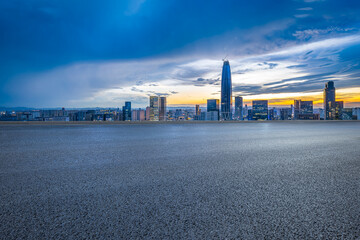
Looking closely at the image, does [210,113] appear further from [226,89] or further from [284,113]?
[226,89]

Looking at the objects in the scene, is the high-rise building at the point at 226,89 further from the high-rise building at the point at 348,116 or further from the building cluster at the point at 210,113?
the high-rise building at the point at 348,116

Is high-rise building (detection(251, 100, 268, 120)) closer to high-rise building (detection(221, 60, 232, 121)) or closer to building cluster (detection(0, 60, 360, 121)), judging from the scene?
building cluster (detection(0, 60, 360, 121))

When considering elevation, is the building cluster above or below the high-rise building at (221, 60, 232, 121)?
below

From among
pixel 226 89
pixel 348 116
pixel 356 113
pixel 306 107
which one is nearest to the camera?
pixel 356 113

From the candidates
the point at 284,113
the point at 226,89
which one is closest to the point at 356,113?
the point at 284,113

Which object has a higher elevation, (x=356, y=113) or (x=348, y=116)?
(x=356, y=113)

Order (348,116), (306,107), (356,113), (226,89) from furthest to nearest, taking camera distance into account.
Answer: (226,89) → (306,107) → (348,116) → (356,113)

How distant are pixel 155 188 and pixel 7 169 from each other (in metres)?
3.08

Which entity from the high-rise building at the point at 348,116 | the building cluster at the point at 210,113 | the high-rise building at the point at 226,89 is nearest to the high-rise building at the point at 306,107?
the building cluster at the point at 210,113

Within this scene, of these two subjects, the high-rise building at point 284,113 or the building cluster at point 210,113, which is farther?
the high-rise building at point 284,113

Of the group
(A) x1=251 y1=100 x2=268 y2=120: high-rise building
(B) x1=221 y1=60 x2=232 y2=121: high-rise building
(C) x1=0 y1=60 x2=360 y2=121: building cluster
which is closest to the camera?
(C) x1=0 y1=60 x2=360 y2=121: building cluster

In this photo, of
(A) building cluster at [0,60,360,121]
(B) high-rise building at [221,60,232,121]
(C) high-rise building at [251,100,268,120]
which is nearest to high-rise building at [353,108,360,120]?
(A) building cluster at [0,60,360,121]

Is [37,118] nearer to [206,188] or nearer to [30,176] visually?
[30,176]

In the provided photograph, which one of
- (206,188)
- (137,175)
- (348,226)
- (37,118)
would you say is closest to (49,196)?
(137,175)
